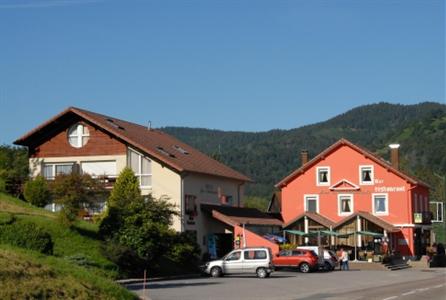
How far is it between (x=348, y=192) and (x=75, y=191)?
29.9 metres

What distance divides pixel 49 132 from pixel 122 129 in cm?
494

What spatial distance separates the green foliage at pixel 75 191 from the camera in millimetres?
43031

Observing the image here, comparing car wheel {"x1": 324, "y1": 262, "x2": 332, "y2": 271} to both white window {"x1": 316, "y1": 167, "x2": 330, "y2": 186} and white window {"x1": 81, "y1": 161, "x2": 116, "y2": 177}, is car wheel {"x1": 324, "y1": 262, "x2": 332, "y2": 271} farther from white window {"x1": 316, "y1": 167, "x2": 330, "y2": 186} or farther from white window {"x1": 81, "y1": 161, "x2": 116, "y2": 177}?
white window {"x1": 316, "y1": 167, "x2": 330, "y2": 186}

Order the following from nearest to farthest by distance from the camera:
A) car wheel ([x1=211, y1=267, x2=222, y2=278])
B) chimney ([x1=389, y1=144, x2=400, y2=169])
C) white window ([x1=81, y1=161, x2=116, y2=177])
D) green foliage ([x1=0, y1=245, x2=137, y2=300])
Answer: green foliage ([x1=0, y1=245, x2=137, y2=300]) → car wheel ([x1=211, y1=267, x2=222, y2=278]) → white window ([x1=81, y1=161, x2=116, y2=177]) → chimney ([x1=389, y1=144, x2=400, y2=169])

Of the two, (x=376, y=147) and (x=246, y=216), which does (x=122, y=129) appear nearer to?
(x=246, y=216)

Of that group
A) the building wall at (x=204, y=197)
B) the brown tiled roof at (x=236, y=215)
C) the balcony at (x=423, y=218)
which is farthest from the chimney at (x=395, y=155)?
the building wall at (x=204, y=197)

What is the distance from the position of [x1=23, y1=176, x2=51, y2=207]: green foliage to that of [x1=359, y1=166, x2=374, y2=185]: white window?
96.8 feet

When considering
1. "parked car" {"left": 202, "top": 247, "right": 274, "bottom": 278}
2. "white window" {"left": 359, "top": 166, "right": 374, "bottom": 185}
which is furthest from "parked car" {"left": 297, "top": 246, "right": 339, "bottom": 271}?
"white window" {"left": 359, "top": 166, "right": 374, "bottom": 185}

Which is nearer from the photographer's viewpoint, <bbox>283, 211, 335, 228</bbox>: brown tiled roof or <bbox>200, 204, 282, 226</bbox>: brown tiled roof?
<bbox>200, 204, 282, 226</bbox>: brown tiled roof

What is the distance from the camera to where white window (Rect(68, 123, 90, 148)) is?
52.0 meters

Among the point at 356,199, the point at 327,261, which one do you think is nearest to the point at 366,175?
the point at 356,199

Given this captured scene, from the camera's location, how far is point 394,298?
2516cm

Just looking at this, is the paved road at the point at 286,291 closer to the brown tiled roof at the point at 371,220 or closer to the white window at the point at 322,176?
the brown tiled roof at the point at 371,220

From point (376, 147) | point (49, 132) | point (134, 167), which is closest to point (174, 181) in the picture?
point (134, 167)
